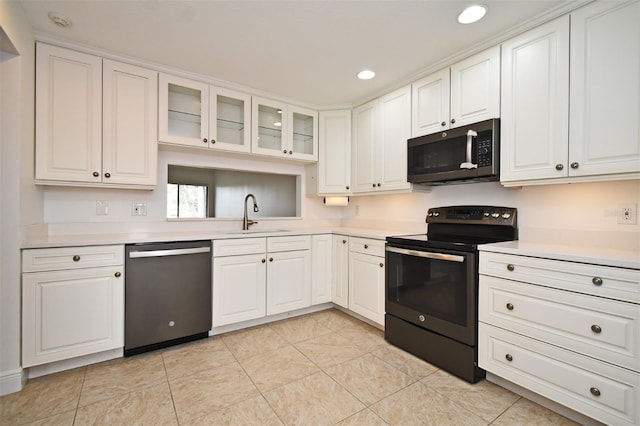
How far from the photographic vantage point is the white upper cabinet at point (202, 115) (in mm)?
2557

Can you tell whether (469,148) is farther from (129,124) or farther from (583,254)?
(129,124)

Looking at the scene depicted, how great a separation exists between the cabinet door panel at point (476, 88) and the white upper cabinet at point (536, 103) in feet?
0.20

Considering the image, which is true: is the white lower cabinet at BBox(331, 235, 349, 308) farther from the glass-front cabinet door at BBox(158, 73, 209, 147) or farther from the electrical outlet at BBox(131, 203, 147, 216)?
the electrical outlet at BBox(131, 203, 147, 216)

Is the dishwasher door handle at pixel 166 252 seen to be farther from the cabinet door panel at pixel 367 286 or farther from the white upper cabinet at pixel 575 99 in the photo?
the white upper cabinet at pixel 575 99

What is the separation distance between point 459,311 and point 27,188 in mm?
3040

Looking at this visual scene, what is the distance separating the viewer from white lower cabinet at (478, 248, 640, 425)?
1380 mm

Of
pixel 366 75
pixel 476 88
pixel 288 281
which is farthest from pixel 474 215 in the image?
pixel 288 281

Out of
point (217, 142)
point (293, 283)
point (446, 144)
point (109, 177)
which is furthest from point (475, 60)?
point (109, 177)

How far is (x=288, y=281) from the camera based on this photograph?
296 cm

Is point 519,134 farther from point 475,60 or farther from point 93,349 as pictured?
point 93,349

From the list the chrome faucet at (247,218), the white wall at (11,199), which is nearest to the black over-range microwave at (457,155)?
the chrome faucet at (247,218)

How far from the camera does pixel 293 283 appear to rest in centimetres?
299

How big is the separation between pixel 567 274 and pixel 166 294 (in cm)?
266

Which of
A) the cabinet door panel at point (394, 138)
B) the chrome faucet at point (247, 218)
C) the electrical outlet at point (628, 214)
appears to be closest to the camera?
the electrical outlet at point (628, 214)
